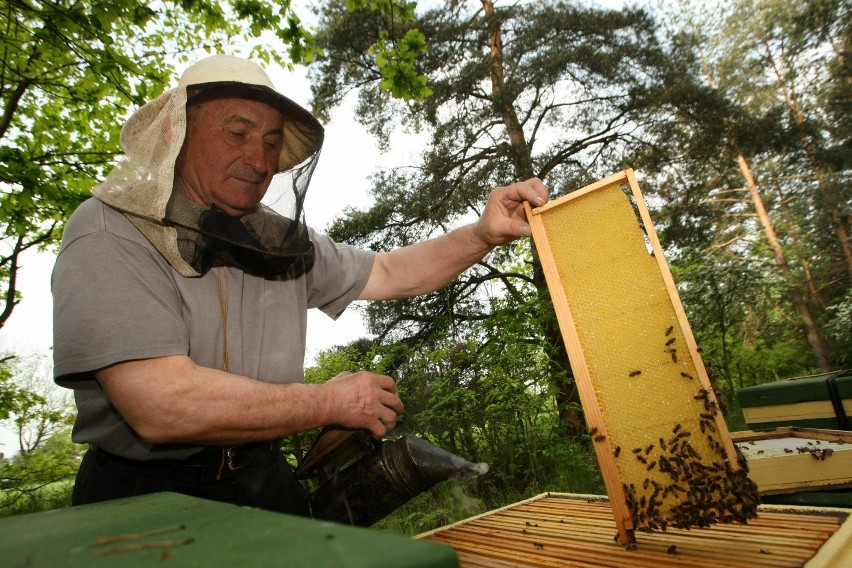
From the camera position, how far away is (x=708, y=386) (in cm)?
198

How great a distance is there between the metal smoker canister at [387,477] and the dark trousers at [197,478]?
270 mm

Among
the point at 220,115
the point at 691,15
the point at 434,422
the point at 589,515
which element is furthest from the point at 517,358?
the point at 691,15

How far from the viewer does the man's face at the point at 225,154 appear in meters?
2.26

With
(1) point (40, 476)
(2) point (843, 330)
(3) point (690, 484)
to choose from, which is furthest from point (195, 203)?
(2) point (843, 330)

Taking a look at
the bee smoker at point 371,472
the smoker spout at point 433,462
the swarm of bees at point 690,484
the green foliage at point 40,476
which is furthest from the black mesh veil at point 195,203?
the green foliage at point 40,476

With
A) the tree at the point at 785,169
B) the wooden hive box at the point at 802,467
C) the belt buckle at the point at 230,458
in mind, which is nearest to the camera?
the belt buckle at the point at 230,458

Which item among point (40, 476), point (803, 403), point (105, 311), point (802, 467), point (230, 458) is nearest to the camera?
point (105, 311)

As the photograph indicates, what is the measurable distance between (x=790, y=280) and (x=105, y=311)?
1939 centimetres

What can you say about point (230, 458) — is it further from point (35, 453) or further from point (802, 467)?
point (35, 453)

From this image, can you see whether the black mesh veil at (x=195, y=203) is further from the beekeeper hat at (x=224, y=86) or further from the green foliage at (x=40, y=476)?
the green foliage at (x=40, y=476)

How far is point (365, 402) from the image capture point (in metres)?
2.06

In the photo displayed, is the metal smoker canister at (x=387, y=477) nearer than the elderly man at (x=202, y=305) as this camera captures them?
No

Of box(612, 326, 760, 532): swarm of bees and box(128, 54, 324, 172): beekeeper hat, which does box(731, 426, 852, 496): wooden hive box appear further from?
box(128, 54, 324, 172): beekeeper hat

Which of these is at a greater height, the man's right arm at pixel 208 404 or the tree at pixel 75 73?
the tree at pixel 75 73
